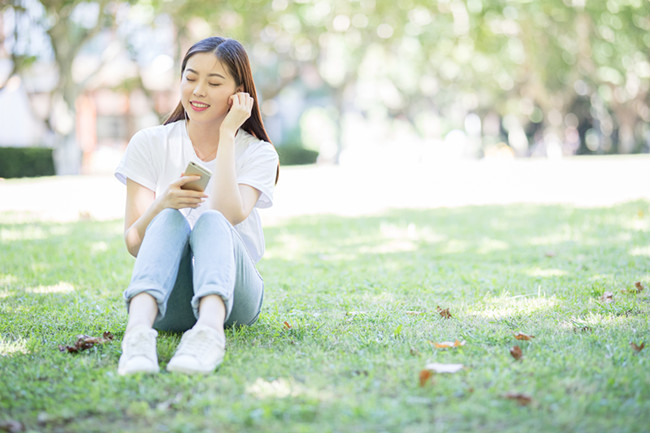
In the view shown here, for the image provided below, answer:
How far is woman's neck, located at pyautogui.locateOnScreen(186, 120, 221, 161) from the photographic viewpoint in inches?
139

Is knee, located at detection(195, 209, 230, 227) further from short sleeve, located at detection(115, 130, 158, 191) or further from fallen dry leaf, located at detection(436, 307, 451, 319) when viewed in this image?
fallen dry leaf, located at detection(436, 307, 451, 319)

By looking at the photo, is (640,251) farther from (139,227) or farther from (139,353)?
(139,353)

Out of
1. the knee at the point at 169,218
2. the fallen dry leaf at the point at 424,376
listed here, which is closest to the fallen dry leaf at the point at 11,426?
the knee at the point at 169,218

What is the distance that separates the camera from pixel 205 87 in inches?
133

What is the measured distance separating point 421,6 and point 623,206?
11702 mm

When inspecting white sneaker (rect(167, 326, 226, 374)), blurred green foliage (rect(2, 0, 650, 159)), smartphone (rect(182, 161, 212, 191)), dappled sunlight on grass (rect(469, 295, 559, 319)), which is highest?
blurred green foliage (rect(2, 0, 650, 159))

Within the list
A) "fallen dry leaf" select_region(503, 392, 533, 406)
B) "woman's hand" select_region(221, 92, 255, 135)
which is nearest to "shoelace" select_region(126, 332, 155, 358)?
"woman's hand" select_region(221, 92, 255, 135)

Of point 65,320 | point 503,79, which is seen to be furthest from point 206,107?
point 503,79

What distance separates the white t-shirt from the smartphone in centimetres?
30

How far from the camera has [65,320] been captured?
4023mm

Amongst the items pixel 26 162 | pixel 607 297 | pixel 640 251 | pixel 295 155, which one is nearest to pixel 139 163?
pixel 607 297

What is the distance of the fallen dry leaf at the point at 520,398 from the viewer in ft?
8.00

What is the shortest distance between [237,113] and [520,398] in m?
1.86

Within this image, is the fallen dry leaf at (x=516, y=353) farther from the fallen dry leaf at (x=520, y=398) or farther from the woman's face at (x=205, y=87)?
the woman's face at (x=205, y=87)
